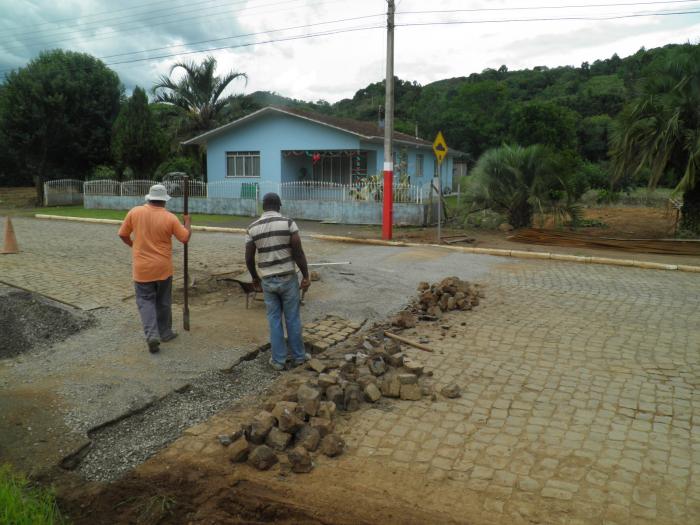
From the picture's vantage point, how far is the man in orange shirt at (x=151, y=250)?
231 inches

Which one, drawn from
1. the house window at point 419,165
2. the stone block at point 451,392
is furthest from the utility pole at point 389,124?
the house window at point 419,165

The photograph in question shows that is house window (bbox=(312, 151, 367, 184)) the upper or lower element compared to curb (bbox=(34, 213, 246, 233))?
upper

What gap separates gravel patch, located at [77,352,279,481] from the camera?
3.93 m

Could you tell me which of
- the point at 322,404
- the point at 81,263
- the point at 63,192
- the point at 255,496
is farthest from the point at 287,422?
the point at 63,192

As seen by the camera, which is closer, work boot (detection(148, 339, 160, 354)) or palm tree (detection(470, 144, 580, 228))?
work boot (detection(148, 339, 160, 354))

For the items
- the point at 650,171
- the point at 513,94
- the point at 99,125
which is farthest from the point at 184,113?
the point at 513,94

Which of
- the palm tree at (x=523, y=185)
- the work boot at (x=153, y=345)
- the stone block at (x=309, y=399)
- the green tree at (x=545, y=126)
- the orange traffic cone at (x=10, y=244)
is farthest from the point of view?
the green tree at (x=545, y=126)

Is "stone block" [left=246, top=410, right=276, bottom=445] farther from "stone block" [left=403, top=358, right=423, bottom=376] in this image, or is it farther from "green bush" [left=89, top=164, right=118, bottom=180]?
"green bush" [left=89, top=164, right=118, bottom=180]

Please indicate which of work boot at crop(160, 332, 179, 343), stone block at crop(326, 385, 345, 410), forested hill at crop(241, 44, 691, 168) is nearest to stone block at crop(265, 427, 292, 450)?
stone block at crop(326, 385, 345, 410)

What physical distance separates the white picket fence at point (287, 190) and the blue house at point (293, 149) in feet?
3.88

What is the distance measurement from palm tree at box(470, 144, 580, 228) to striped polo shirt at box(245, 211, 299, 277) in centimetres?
1275

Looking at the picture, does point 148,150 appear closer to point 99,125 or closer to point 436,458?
point 99,125

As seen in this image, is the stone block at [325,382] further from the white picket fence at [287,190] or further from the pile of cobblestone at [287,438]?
the white picket fence at [287,190]

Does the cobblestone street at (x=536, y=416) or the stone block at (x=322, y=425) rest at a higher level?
the stone block at (x=322, y=425)
